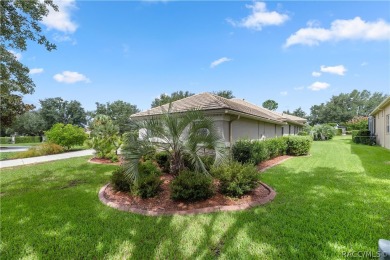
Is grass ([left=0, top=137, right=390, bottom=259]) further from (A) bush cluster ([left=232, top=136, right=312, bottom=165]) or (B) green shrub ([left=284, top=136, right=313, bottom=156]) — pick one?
(B) green shrub ([left=284, top=136, right=313, bottom=156])

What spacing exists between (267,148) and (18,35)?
12.1 meters

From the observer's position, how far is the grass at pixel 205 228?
329 centimetres

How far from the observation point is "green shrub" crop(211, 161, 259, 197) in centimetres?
557

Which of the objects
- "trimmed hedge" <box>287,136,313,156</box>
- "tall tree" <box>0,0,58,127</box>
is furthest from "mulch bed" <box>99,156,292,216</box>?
"trimmed hedge" <box>287,136,313,156</box>

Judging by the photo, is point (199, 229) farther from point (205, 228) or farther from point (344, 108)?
point (344, 108)

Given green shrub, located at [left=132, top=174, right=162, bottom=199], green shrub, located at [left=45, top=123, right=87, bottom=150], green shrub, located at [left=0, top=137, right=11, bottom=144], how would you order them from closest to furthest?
green shrub, located at [left=132, top=174, right=162, bottom=199], green shrub, located at [left=45, top=123, right=87, bottom=150], green shrub, located at [left=0, top=137, right=11, bottom=144]

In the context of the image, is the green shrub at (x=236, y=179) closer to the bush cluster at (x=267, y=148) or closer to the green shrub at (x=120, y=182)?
the green shrub at (x=120, y=182)

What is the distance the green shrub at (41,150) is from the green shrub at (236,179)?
1658 cm

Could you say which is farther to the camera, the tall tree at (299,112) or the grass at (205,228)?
the tall tree at (299,112)

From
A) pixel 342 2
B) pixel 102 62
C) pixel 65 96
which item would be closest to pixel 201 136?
pixel 342 2

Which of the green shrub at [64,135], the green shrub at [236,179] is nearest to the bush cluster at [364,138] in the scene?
the green shrub at [236,179]

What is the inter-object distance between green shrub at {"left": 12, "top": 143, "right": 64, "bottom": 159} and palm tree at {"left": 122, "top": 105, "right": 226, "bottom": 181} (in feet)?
47.2

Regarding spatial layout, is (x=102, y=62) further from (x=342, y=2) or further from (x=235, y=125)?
(x=342, y=2)

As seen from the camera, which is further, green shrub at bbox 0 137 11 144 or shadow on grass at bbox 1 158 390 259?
green shrub at bbox 0 137 11 144
